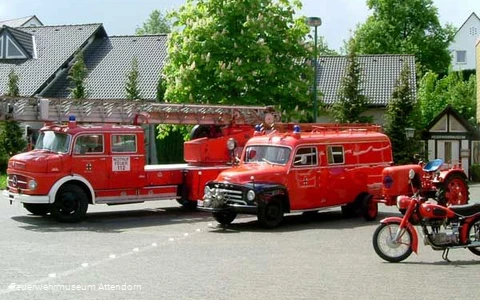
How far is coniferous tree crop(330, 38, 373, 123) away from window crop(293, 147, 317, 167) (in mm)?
23252

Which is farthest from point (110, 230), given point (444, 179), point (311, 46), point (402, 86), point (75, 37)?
point (75, 37)

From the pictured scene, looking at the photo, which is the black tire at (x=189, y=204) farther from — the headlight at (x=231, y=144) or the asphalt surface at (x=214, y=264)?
the asphalt surface at (x=214, y=264)

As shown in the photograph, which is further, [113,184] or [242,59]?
[242,59]

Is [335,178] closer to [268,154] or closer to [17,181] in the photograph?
[268,154]

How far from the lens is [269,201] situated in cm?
1692

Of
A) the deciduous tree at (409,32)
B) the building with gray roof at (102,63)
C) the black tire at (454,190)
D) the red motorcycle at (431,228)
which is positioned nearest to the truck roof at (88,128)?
the black tire at (454,190)

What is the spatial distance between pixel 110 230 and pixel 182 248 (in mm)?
3409

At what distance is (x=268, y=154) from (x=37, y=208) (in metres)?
5.90

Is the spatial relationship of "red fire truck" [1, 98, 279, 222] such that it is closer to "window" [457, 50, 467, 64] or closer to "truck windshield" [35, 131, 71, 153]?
"truck windshield" [35, 131, 71, 153]

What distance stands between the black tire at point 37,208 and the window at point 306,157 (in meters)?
6.17

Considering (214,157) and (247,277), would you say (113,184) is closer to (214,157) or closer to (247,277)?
(214,157)

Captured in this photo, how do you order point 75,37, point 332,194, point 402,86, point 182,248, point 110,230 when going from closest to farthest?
1. point 182,248
2. point 110,230
3. point 332,194
4. point 402,86
5. point 75,37

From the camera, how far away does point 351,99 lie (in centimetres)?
4147

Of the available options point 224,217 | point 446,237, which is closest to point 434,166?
point 224,217
